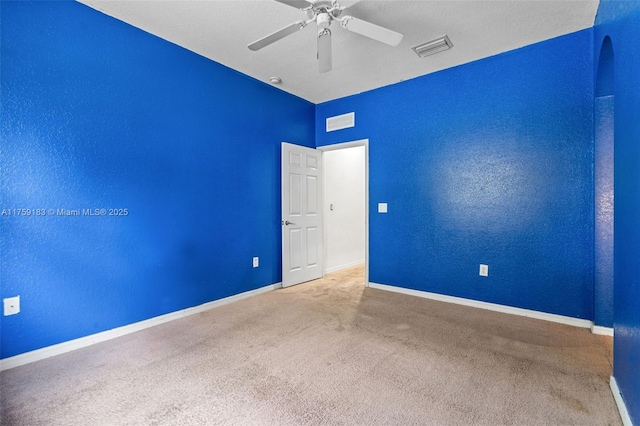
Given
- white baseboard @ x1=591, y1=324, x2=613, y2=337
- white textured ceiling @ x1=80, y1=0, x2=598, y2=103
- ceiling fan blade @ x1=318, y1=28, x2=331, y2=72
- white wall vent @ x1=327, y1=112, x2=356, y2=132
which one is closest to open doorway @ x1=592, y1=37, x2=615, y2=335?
white baseboard @ x1=591, y1=324, x2=613, y2=337

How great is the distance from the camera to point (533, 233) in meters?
2.98

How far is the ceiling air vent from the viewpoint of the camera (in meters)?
2.84

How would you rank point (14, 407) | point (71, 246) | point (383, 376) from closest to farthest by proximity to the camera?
point (14, 407), point (383, 376), point (71, 246)

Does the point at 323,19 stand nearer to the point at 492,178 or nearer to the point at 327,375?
the point at 492,178

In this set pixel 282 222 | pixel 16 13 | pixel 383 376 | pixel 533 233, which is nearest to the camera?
pixel 383 376

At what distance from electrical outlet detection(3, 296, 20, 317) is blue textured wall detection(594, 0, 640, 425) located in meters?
3.63

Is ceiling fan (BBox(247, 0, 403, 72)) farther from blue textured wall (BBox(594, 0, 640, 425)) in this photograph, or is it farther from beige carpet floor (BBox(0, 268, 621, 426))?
beige carpet floor (BBox(0, 268, 621, 426))

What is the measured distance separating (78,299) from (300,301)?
82.4 inches

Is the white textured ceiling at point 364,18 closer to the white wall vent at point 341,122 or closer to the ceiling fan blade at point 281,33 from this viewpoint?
the ceiling fan blade at point 281,33

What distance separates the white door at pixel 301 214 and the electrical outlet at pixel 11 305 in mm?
2590

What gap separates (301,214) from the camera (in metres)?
4.33

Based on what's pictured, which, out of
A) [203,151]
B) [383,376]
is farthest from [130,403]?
[203,151]

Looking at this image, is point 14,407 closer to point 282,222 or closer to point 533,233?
point 282,222

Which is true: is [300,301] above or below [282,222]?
below
